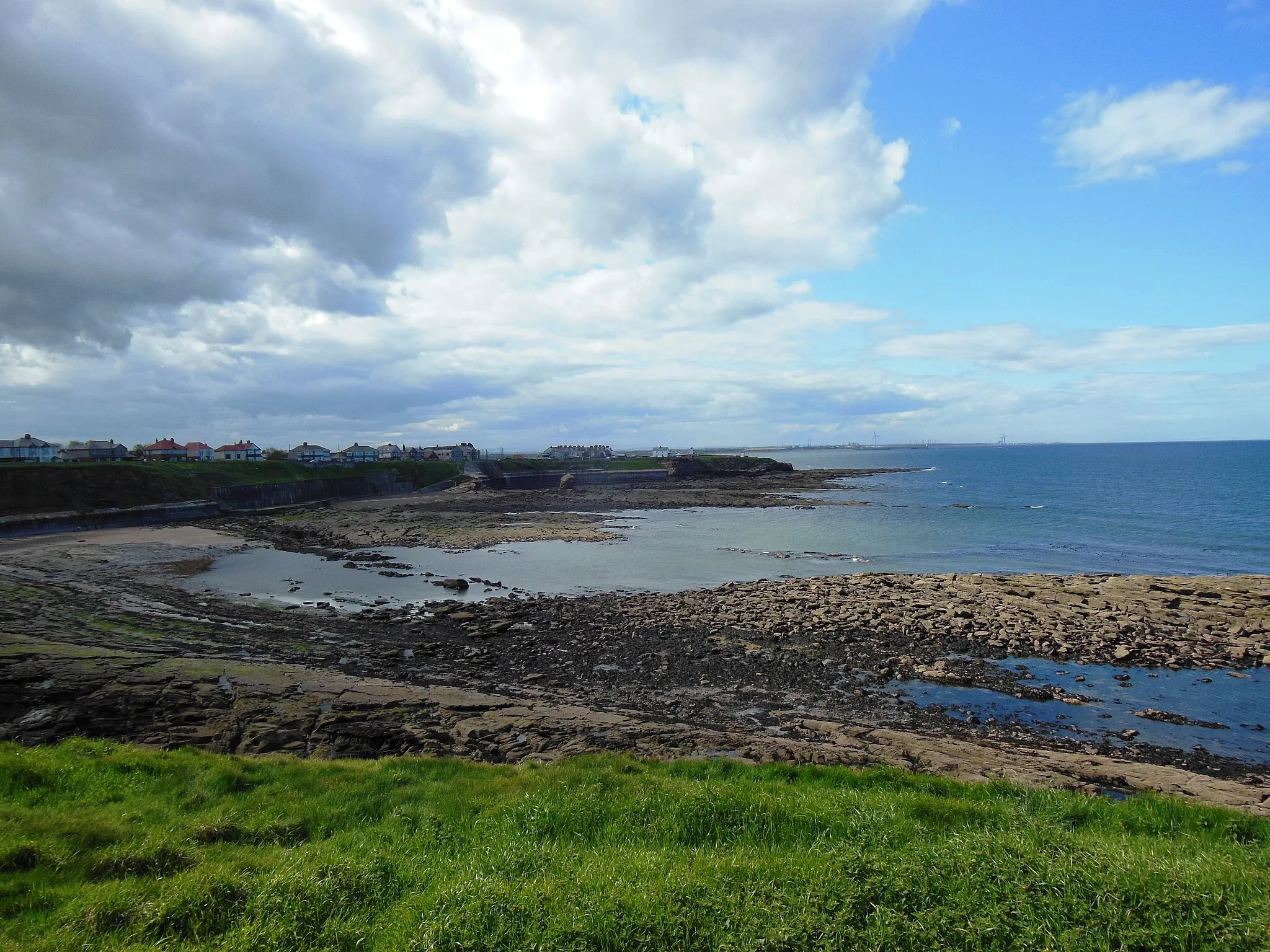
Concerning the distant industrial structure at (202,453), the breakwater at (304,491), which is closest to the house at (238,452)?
the distant industrial structure at (202,453)

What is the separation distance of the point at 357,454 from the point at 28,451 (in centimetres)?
5398

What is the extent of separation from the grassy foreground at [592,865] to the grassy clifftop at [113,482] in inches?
2815

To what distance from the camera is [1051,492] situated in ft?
315

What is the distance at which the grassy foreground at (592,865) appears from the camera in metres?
5.34

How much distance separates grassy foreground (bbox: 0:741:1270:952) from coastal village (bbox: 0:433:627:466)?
303 feet

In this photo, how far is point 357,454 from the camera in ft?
463

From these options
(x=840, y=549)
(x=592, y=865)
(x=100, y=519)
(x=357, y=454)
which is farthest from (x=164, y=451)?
(x=592, y=865)

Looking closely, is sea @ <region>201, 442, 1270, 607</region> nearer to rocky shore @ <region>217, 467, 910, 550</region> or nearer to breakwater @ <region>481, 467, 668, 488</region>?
rocky shore @ <region>217, 467, 910, 550</region>

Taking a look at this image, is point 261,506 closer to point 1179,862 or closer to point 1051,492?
point 1179,862

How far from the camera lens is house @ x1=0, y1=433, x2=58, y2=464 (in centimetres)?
9712

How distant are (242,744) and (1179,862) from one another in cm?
1468

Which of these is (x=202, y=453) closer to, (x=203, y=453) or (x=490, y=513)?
(x=203, y=453)

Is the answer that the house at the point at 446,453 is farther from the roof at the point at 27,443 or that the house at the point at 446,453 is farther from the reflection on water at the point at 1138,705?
the reflection on water at the point at 1138,705

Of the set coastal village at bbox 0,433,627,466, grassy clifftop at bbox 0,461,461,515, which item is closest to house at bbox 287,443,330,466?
coastal village at bbox 0,433,627,466
